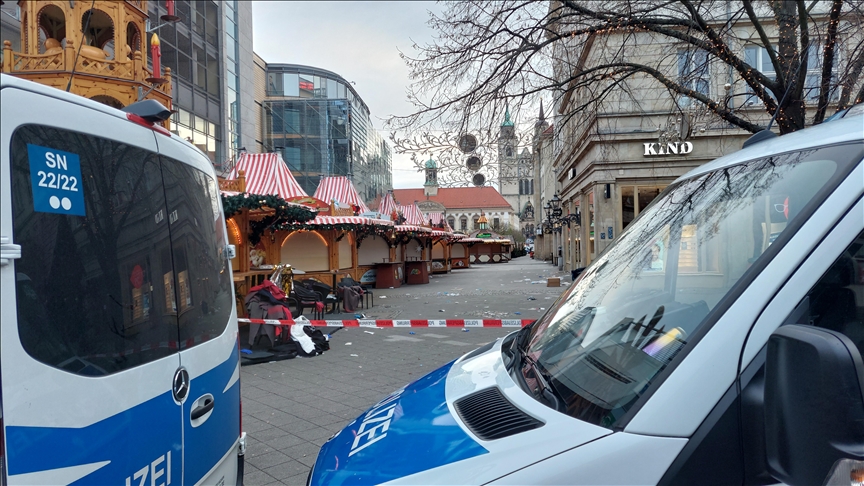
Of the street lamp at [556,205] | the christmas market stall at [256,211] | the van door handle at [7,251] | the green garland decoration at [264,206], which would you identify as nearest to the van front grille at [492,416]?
the van door handle at [7,251]

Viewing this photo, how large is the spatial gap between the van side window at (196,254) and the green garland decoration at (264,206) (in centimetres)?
786

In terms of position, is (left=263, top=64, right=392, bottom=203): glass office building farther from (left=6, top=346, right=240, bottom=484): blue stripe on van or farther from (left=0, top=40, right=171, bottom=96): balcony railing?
(left=6, top=346, right=240, bottom=484): blue stripe on van

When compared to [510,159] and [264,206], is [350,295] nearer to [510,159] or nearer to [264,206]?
[264,206]

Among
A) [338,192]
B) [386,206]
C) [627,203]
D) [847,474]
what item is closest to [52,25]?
[338,192]

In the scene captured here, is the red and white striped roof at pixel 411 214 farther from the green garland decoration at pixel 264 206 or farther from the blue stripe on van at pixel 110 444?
the blue stripe on van at pixel 110 444

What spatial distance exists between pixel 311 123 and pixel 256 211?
34.0 metres

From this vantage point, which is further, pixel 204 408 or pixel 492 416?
pixel 204 408

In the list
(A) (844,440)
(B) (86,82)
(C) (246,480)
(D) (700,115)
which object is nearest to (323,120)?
(B) (86,82)

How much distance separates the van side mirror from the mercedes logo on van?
2133 millimetres

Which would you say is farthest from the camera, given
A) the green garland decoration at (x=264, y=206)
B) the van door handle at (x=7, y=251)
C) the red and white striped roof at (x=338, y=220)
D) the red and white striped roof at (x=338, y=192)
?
the red and white striped roof at (x=338, y=192)

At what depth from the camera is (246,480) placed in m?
4.05

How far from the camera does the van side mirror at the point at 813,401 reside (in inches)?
38.4

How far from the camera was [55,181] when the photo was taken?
1.68m

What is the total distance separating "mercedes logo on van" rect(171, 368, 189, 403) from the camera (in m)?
2.19
